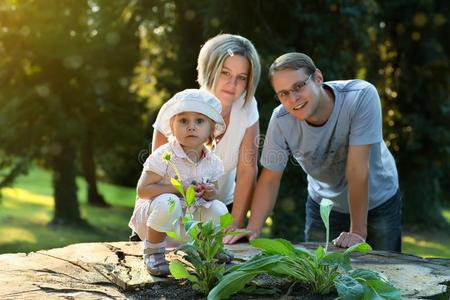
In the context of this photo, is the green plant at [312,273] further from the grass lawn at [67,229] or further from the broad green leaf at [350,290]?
the grass lawn at [67,229]

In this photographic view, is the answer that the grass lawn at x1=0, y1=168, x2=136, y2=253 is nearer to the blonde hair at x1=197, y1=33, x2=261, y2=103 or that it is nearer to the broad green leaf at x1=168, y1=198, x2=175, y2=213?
the blonde hair at x1=197, y1=33, x2=261, y2=103

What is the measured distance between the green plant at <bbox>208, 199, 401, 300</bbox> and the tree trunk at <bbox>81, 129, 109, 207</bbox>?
7.42 meters

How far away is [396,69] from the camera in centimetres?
1023

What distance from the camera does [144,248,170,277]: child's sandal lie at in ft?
8.52

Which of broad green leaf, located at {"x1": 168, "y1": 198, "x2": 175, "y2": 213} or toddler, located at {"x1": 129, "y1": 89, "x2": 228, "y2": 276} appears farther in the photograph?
toddler, located at {"x1": 129, "y1": 89, "x2": 228, "y2": 276}

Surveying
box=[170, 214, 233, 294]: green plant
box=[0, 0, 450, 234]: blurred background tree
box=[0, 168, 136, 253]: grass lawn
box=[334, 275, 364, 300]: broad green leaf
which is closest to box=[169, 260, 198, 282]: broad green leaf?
box=[170, 214, 233, 294]: green plant

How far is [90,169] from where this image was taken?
12.6 metres

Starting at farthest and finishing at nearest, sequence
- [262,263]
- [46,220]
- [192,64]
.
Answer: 1. [46,220]
2. [192,64]
3. [262,263]

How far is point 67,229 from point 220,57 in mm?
7769

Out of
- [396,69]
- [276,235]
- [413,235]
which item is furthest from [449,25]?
[276,235]

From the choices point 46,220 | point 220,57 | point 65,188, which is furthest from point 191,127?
point 46,220

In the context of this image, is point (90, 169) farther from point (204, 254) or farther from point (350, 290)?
point (350, 290)

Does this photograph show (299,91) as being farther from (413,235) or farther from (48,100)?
(413,235)

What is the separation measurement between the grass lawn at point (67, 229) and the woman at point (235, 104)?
6336 millimetres
